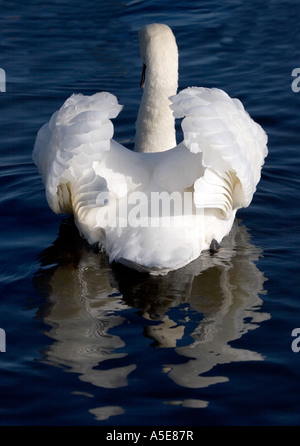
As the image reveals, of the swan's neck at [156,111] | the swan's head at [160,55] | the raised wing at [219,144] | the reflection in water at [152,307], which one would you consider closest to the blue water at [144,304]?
the reflection in water at [152,307]

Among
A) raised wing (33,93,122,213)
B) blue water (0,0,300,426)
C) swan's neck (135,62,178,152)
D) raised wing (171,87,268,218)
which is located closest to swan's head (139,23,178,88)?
swan's neck (135,62,178,152)

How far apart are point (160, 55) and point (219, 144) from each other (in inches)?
66.6

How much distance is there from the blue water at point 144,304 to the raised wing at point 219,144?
0.64m

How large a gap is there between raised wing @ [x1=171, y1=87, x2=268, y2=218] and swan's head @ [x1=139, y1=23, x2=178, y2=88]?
820 millimetres

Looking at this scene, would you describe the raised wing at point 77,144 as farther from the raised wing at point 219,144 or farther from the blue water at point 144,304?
the blue water at point 144,304

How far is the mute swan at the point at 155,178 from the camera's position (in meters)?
6.22

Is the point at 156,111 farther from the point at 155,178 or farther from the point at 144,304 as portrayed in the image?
the point at 144,304

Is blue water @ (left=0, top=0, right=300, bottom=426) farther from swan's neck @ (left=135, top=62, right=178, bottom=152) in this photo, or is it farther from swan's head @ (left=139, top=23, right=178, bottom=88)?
swan's head @ (left=139, top=23, right=178, bottom=88)

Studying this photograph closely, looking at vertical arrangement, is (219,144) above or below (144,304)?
above

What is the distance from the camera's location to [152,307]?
6375 mm

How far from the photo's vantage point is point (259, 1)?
12578mm

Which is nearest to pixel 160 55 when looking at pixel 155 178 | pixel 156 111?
pixel 156 111

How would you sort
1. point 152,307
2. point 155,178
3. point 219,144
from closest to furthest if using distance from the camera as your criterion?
point 219,144, point 152,307, point 155,178

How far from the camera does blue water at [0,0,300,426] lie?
5297 millimetres
